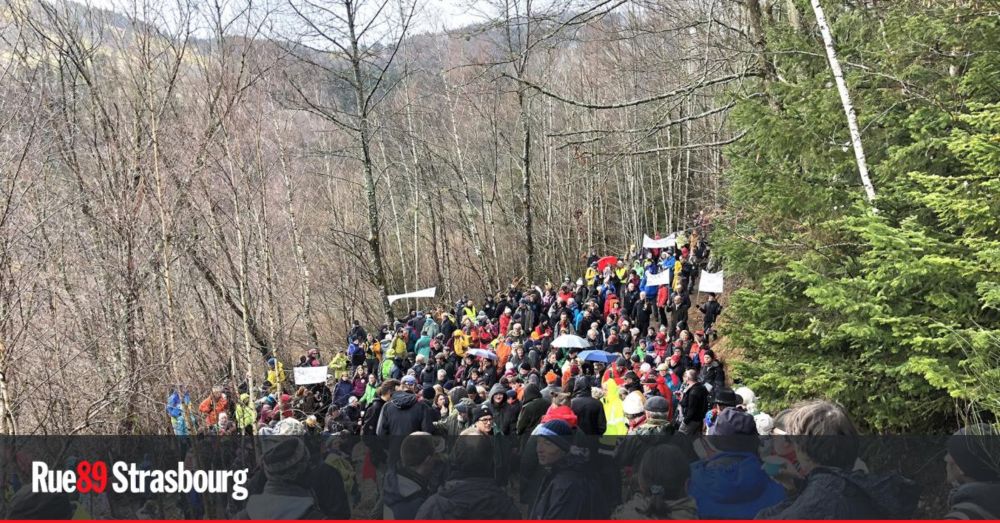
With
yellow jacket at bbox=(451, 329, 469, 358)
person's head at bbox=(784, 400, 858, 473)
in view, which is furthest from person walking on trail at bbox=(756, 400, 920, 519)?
yellow jacket at bbox=(451, 329, 469, 358)

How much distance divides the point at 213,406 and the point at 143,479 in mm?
2007

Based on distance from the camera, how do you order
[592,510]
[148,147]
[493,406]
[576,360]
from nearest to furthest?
[592,510], [493,406], [148,147], [576,360]

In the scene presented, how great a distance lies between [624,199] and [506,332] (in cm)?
1710

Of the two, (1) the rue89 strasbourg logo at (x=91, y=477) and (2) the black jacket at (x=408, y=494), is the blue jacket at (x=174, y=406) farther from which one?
(2) the black jacket at (x=408, y=494)

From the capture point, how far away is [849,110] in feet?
26.5

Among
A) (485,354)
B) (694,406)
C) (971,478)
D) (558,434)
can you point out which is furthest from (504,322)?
(971,478)

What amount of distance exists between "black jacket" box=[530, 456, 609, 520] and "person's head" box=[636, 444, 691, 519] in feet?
0.90

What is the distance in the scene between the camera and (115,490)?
23.3 ft

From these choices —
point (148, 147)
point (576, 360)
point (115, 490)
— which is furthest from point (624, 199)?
point (115, 490)

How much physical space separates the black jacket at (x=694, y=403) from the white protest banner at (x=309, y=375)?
901 cm

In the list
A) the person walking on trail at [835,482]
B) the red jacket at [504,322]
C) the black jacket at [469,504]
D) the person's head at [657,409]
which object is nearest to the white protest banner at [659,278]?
the red jacket at [504,322]

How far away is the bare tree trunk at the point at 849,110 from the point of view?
26.2 ft

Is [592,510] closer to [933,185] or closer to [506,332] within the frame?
[933,185]

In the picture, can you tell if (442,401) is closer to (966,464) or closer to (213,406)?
(213,406)
